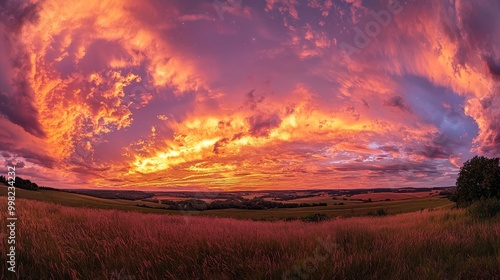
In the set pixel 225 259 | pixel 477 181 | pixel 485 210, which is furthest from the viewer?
pixel 477 181

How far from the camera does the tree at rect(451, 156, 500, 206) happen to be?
2236cm

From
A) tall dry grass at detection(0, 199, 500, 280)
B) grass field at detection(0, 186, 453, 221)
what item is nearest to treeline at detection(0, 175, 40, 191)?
grass field at detection(0, 186, 453, 221)

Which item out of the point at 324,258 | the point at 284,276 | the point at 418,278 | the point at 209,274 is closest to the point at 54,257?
the point at 209,274

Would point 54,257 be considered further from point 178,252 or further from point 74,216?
point 74,216

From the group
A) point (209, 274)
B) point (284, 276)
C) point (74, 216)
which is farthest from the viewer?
point (74, 216)

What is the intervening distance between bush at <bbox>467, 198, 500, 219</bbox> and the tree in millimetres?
5503

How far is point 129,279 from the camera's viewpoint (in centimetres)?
400

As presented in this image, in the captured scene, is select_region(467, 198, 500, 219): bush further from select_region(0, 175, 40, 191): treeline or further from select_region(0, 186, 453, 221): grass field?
select_region(0, 175, 40, 191): treeline

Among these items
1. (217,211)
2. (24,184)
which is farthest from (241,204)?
(24,184)

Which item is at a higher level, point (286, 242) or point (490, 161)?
point (490, 161)

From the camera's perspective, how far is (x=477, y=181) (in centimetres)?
2419

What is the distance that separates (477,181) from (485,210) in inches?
324

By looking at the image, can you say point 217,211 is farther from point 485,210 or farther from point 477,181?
point 485,210

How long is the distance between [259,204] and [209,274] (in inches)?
2579
